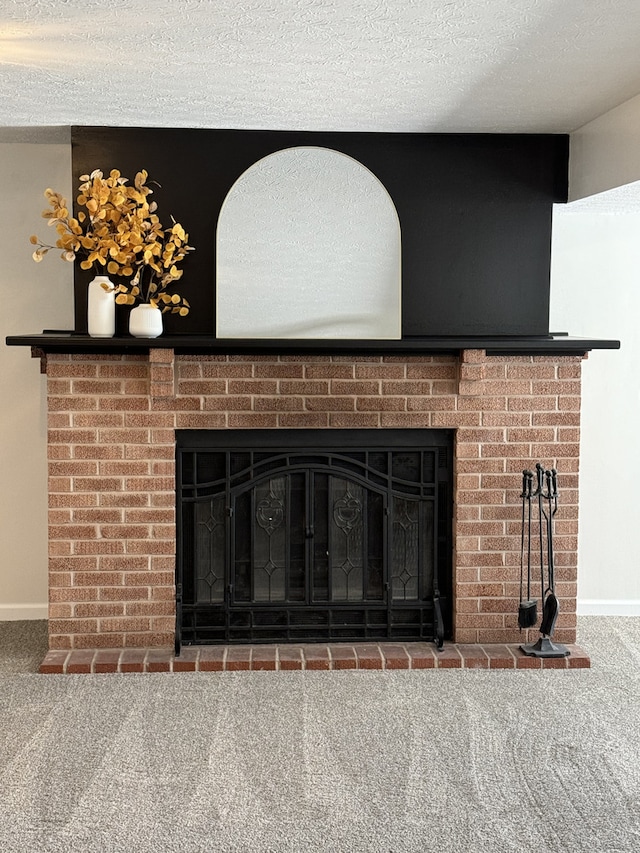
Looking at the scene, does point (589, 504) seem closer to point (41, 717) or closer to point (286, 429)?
point (286, 429)

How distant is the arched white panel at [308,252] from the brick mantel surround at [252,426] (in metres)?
0.19

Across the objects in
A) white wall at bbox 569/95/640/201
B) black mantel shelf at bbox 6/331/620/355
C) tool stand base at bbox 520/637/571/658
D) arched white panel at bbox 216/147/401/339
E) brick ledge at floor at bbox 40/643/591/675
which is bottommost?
brick ledge at floor at bbox 40/643/591/675

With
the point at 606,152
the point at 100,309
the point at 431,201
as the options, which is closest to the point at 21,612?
the point at 100,309

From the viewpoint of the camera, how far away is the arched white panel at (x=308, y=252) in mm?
3951

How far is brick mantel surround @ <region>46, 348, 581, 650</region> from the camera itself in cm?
388

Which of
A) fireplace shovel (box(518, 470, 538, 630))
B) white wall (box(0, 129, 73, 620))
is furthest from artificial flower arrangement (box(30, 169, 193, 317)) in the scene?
fireplace shovel (box(518, 470, 538, 630))

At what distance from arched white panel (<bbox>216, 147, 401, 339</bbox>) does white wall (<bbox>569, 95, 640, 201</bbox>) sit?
77cm

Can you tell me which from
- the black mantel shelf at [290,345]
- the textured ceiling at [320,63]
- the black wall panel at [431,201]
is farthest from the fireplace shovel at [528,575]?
the textured ceiling at [320,63]

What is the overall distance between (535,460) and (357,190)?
135cm

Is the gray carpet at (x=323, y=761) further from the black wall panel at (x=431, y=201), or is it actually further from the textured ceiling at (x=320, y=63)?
the textured ceiling at (x=320, y=63)

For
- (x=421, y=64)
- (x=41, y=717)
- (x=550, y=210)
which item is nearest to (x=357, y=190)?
(x=550, y=210)

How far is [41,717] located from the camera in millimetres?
3348

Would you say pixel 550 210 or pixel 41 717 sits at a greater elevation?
pixel 550 210

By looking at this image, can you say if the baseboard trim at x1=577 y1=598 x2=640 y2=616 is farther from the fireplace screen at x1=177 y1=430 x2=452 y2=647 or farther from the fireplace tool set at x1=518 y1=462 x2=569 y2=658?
the fireplace screen at x1=177 y1=430 x2=452 y2=647
